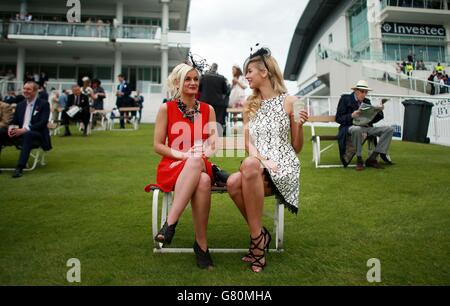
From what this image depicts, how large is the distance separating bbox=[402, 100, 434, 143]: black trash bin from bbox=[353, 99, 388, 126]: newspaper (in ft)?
16.2

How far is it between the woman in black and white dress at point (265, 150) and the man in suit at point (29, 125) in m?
4.62

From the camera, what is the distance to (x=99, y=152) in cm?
828

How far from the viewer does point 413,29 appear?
3122 cm

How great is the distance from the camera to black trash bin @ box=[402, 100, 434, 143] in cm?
994

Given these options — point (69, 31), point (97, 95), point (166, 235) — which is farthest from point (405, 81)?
point (69, 31)

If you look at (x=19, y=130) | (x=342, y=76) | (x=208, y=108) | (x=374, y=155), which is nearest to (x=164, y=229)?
(x=208, y=108)

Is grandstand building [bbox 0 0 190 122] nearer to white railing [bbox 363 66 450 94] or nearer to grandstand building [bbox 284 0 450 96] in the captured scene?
grandstand building [bbox 284 0 450 96]

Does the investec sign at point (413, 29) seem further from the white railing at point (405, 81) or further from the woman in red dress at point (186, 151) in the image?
the woman in red dress at point (186, 151)

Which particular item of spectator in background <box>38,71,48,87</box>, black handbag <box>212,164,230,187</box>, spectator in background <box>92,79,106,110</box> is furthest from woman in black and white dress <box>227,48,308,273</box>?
spectator in background <box>38,71,48,87</box>

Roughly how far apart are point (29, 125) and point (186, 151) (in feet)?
14.4

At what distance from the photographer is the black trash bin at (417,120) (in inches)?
391

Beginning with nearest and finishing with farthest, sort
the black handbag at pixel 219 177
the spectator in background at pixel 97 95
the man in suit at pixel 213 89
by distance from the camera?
the black handbag at pixel 219 177
the man in suit at pixel 213 89
the spectator in background at pixel 97 95

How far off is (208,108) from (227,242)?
3.91ft

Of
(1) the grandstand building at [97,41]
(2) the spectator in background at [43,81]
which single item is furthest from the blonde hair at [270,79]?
(1) the grandstand building at [97,41]
